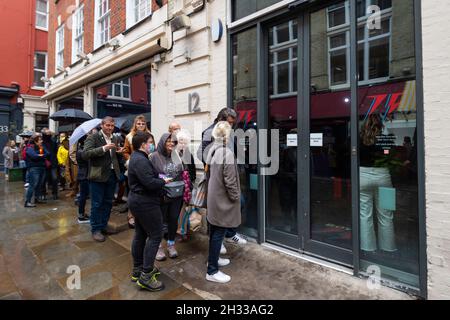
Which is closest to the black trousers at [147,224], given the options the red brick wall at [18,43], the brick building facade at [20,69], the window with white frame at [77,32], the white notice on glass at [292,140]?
the white notice on glass at [292,140]

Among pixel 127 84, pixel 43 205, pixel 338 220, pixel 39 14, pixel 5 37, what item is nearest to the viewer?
pixel 338 220

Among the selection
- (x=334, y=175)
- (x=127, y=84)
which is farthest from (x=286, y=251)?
(x=127, y=84)

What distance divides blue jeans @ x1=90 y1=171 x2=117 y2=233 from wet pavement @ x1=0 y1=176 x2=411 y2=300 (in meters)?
0.28

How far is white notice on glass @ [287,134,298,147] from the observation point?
11.9 ft

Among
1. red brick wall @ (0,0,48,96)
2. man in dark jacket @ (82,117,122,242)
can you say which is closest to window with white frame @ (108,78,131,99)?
man in dark jacket @ (82,117,122,242)

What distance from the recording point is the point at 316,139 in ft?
11.2

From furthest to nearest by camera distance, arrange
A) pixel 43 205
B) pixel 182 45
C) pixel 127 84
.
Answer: pixel 127 84, pixel 43 205, pixel 182 45

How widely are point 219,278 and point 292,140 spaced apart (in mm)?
2050

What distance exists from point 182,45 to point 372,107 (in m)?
3.56

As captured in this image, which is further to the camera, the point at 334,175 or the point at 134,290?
the point at 334,175

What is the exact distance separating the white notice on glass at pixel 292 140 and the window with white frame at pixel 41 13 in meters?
18.6

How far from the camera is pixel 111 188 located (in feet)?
14.3

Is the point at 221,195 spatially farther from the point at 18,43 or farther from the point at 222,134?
the point at 18,43

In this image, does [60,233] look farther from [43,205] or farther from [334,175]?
[334,175]
